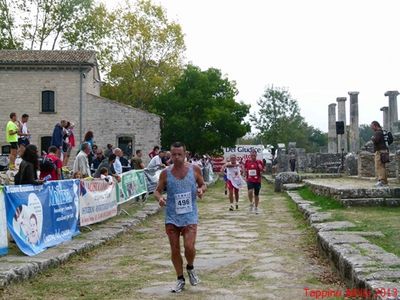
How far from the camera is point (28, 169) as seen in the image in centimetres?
895

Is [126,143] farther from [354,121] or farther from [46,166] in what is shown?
[46,166]

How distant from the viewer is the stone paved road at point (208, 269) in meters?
6.48

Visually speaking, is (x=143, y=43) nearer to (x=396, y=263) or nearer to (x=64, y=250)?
(x=64, y=250)

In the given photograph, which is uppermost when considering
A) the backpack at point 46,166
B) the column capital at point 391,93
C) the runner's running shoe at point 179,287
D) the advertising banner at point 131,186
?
the column capital at point 391,93

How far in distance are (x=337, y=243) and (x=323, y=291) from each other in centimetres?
142

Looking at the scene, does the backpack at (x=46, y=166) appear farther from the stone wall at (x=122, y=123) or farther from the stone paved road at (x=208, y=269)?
the stone wall at (x=122, y=123)

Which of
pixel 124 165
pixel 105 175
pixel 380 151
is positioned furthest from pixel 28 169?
pixel 124 165

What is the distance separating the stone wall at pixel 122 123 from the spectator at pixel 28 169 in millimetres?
29856

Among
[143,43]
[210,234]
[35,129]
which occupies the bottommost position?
[210,234]

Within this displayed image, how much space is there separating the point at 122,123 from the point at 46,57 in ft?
22.8

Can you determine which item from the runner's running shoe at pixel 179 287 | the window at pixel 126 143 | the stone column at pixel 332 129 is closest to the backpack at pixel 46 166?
the runner's running shoe at pixel 179 287

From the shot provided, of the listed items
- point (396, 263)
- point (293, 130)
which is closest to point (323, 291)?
point (396, 263)

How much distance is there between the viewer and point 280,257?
28.4ft

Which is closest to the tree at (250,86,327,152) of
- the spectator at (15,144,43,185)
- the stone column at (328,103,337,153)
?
the stone column at (328,103,337,153)
